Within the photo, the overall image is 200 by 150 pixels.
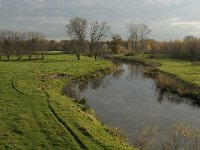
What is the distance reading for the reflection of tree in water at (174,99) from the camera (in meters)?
35.6

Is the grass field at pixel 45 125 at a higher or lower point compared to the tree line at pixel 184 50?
lower

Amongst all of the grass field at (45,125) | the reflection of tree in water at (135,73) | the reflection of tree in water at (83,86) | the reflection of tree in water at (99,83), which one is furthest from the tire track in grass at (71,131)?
the reflection of tree in water at (135,73)

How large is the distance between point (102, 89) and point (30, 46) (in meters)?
49.8

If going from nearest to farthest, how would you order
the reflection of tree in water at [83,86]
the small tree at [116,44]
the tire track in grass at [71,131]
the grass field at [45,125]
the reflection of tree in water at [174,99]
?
the tire track in grass at [71,131]
the grass field at [45,125]
the reflection of tree in water at [174,99]
the reflection of tree in water at [83,86]
the small tree at [116,44]

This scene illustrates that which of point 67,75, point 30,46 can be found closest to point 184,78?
point 67,75

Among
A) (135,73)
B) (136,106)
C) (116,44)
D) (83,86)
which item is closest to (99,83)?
(83,86)

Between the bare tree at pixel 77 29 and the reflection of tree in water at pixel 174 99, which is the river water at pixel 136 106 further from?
the bare tree at pixel 77 29

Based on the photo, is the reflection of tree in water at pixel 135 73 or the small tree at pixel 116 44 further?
the small tree at pixel 116 44

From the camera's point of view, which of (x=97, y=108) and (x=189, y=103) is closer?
(x=97, y=108)

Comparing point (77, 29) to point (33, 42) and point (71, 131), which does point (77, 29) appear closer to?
point (33, 42)

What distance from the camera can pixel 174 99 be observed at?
3788 cm

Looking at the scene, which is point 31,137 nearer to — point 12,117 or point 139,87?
point 12,117

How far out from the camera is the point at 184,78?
52.2 m

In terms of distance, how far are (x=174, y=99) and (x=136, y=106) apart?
6445 millimetres
